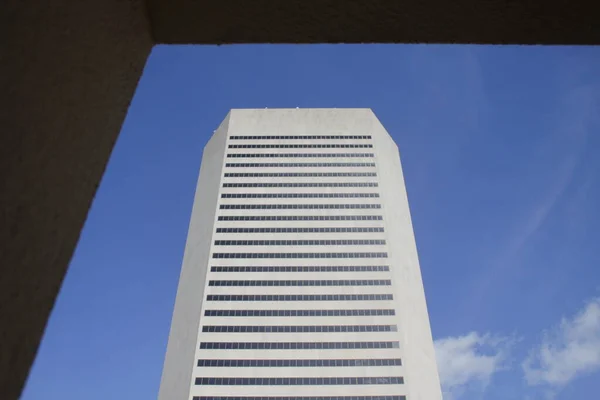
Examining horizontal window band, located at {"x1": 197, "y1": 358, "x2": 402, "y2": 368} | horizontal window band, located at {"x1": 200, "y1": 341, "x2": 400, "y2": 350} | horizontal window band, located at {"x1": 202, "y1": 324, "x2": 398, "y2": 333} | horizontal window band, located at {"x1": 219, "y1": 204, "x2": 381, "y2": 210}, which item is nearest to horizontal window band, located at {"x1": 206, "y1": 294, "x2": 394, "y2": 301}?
horizontal window band, located at {"x1": 202, "y1": 324, "x2": 398, "y2": 333}

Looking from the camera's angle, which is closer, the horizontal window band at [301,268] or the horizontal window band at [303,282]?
the horizontal window band at [303,282]

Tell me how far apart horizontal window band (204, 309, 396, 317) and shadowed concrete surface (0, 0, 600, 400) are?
52884 millimetres

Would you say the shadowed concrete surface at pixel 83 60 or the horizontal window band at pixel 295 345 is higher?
the horizontal window band at pixel 295 345

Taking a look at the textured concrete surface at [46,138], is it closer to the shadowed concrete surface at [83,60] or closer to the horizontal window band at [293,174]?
the shadowed concrete surface at [83,60]

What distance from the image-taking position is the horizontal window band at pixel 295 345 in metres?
50.2

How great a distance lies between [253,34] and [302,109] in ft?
252

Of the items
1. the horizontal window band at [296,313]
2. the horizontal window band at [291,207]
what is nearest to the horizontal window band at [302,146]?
the horizontal window band at [291,207]

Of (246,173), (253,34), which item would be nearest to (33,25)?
(253,34)

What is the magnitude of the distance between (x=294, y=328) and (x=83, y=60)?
52.8 meters

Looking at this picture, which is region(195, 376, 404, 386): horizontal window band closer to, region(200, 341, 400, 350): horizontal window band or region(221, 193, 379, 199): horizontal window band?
region(200, 341, 400, 350): horizontal window band

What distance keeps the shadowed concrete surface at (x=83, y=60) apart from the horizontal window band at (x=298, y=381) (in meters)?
50.5

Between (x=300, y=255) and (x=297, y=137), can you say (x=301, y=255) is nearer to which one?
(x=300, y=255)

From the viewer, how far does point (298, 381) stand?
4788cm

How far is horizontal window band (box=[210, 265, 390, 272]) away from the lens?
55.6 m
